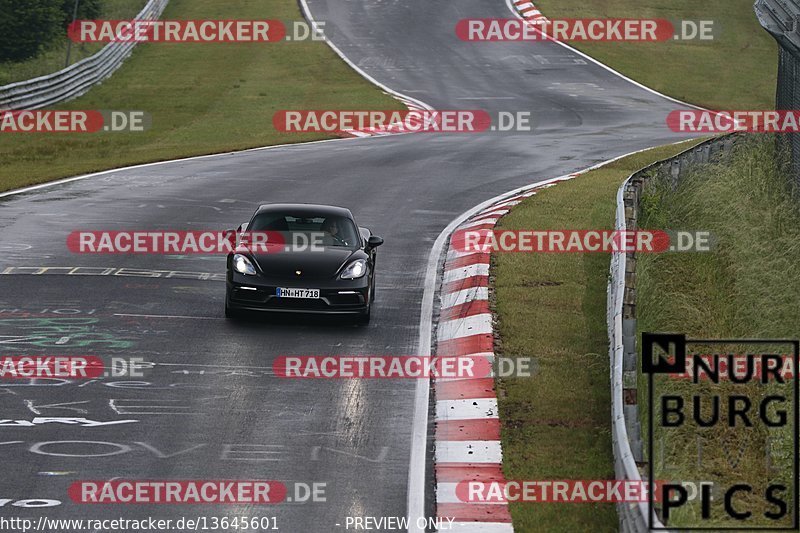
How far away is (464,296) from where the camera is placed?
16078 millimetres

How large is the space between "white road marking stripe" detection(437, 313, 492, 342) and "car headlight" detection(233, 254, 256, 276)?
223 centimetres

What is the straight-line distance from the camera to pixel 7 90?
33.5 metres

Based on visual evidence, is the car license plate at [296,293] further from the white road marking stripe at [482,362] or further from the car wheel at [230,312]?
the white road marking stripe at [482,362]

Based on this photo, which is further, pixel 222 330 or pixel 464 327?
pixel 464 327

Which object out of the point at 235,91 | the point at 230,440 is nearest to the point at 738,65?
the point at 235,91

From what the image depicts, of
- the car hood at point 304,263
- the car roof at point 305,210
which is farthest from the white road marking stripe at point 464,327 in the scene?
the car roof at point 305,210

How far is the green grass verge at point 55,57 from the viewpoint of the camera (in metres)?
39.3

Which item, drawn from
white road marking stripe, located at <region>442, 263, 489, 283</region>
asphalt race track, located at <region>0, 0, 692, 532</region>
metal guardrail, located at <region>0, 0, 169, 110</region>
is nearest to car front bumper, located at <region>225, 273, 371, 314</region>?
asphalt race track, located at <region>0, 0, 692, 532</region>

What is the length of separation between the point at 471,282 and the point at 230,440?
6471mm

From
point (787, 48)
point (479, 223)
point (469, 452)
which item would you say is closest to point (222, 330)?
point (469, 452)

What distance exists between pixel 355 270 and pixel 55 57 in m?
33.0

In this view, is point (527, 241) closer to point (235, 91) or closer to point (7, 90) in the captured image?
point (7, 90)

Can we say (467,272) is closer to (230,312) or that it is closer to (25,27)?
(230,312)

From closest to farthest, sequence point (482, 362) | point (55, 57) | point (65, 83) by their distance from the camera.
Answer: point (482, 362), point (65, 83), point (55, 57)
